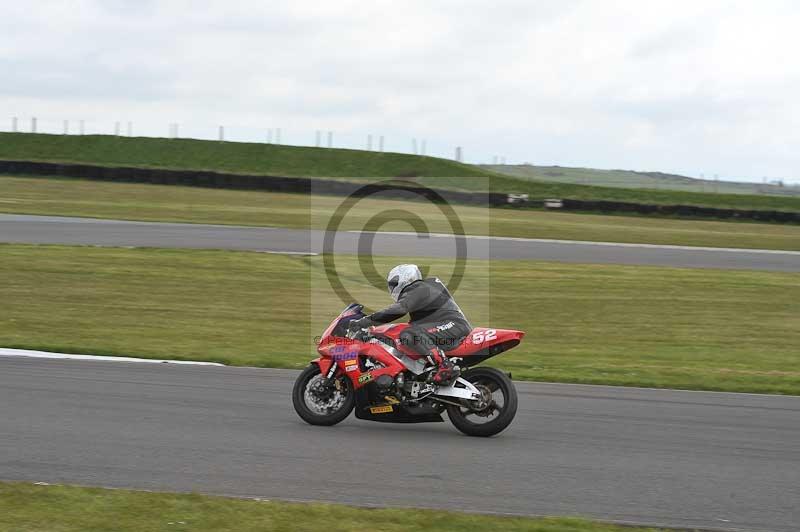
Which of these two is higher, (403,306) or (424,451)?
(403,306)

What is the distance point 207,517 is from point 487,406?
11.1 feet

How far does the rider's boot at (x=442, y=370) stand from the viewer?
8508 millimetres

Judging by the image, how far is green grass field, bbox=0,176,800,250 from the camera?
1221 inches

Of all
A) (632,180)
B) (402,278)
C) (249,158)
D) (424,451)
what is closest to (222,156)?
(249,158)

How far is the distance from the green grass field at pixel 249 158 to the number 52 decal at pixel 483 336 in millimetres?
41993

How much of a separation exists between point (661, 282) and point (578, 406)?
11.5 meters

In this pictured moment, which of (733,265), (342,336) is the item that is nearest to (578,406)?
(342,336)

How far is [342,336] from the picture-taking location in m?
8.82

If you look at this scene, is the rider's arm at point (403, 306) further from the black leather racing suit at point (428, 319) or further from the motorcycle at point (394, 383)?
the motorcycle at point (394, 383)

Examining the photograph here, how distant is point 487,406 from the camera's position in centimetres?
860

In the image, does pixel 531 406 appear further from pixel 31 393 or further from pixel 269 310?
pixel 269 310

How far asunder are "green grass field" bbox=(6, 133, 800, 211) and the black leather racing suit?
41883mm

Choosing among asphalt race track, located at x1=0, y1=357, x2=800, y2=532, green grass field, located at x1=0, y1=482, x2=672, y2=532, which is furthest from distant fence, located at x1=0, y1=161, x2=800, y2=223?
green grass field, located at x1=0, y1=482, x2=672, y2=532

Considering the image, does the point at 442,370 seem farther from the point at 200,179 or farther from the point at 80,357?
the point at 200,179
